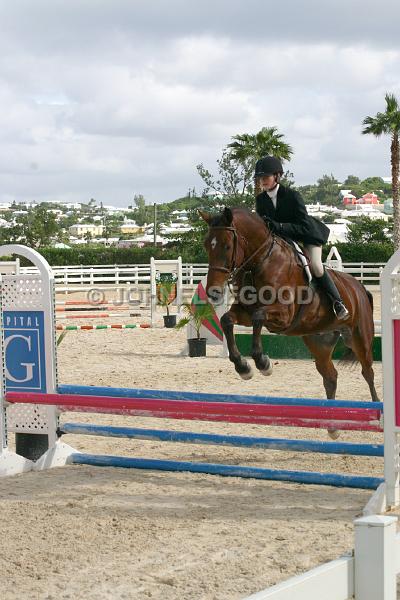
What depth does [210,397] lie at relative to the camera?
213 inches

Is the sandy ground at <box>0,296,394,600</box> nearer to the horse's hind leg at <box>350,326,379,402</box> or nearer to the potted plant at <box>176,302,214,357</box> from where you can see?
the horse's hind leg at <box>350,326,379,402</box>

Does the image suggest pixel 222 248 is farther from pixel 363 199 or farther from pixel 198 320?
pixel 363 199

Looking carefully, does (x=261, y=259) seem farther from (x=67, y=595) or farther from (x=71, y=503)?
(x=67, y=595)

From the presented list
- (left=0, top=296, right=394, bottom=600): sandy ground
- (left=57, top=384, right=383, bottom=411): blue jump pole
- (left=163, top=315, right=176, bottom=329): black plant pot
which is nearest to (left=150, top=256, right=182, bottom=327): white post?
(left=163, top=315, right=176, bottom=329): black plant pot

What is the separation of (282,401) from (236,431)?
6.75 ft

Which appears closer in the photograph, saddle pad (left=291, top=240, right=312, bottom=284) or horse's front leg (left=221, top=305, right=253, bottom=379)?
horse's front leg (left=221, top=305, right=253, bottom=379)

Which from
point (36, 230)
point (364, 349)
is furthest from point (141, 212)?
point (364, 349)

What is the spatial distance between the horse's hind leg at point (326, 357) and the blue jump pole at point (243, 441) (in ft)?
5.95

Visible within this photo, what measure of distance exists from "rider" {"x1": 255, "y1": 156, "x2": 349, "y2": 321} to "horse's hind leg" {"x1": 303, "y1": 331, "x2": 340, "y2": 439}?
57 cm

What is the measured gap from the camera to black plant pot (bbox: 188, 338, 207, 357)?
1225 cm

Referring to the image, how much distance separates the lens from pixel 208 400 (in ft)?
17.7

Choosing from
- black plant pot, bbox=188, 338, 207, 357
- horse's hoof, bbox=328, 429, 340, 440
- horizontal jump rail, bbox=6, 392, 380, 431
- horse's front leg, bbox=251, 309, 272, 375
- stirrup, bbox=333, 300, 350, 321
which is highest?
stirrup, bbox=333, 300, 350, 321

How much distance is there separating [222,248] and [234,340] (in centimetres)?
61

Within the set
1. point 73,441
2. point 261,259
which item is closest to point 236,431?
point 73,441
